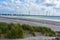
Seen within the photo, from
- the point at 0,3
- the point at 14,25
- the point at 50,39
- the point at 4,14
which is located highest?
the point at 0,3

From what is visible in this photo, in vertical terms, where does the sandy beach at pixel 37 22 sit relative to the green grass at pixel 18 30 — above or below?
above

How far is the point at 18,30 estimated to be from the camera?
5008 millimetres

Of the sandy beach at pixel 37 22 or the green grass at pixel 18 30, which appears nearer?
the green grass at pixel 18 30

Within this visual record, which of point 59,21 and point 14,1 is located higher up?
point 14,1

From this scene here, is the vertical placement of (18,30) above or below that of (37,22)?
below

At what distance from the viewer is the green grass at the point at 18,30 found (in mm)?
4875


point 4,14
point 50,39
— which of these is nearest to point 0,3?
point 4,14

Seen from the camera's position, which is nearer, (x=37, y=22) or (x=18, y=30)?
(x=18, y=30)

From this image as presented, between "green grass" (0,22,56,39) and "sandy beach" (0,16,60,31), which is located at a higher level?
"sandy beach" (0,16,60,31)

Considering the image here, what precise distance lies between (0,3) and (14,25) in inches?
33.9

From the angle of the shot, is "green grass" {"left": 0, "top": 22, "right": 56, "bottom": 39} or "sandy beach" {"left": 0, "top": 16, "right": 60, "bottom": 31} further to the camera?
"sandy beach" {"left": 0, "top": 16, "right": 60, "bottom": 31}

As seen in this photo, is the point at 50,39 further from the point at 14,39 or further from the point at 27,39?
the point at 14,39

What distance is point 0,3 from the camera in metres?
5.26

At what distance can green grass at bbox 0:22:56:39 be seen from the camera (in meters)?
4.88
